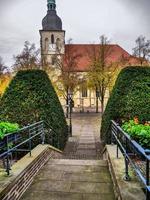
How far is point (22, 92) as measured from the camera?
11.5 m

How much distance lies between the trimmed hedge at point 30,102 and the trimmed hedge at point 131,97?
2626 mm

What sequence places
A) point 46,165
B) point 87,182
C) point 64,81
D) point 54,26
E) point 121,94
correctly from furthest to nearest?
1. point 54,26
2. point 64,81
3. point 121,94
4. point 46,165
5. point 87,182

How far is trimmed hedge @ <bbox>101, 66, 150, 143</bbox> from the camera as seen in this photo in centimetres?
1146

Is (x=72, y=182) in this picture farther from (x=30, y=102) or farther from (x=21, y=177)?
(x=30, y=102)

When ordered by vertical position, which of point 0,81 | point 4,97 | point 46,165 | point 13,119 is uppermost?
point 0,81

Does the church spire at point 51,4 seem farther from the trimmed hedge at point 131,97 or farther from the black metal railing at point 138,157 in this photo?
the black metal railing at point 138,157

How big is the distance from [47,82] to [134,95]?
3.98 meters

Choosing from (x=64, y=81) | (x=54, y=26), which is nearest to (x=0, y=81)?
(x=64, y=81)

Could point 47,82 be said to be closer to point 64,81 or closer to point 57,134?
point 57,134

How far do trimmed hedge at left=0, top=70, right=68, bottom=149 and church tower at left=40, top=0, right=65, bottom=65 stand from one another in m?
41.8

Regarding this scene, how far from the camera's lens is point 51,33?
53.9 metres

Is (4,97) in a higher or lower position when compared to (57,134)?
higher

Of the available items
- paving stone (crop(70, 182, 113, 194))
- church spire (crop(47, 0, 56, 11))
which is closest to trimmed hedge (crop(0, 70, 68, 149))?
paving stone (crop(70, 182, 113, 194))

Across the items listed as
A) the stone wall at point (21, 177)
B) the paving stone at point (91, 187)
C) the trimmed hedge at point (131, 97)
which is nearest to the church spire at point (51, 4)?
the trimmed hedge at point (131, 97)
